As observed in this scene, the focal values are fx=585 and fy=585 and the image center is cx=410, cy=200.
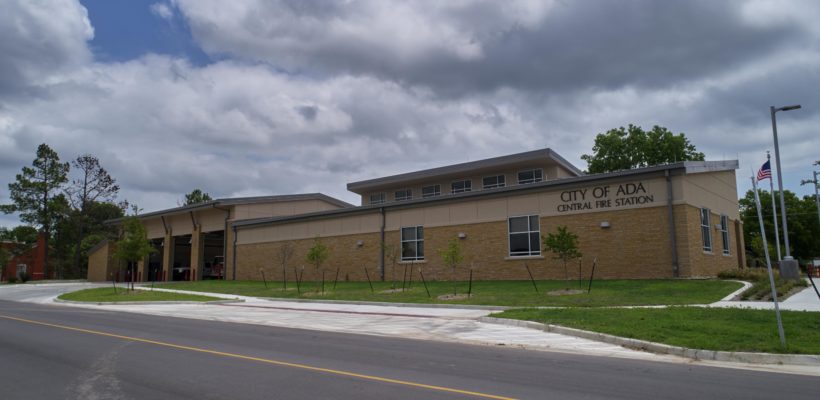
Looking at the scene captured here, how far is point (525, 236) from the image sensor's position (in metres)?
28.3

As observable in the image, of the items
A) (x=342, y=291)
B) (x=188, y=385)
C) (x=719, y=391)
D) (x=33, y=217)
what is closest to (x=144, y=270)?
(x=33, y=217)

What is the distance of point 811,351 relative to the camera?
9.91m

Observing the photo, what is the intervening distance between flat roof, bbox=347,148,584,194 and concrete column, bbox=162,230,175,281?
17245 mm

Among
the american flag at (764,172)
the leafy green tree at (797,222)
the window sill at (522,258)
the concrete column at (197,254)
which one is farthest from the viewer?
the leafy green tree at (797,222)

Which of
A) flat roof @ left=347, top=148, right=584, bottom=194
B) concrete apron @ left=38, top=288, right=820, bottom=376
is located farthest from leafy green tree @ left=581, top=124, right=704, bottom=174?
concrete apron @ left=38, top=288, right=820, bottom=376

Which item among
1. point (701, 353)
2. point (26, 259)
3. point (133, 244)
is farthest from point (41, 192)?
point (701, 353)

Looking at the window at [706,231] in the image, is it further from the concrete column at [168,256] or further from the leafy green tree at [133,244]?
the concrete column at [168,256]

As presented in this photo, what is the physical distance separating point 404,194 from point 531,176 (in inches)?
A: 414

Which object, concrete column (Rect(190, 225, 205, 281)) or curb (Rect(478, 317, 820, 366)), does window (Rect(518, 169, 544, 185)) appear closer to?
curb (Rect(478, 317, 820, 366))

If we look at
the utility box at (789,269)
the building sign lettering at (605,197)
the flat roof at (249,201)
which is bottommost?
the utility box at (789,269)

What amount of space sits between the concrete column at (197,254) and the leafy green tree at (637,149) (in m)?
34.5

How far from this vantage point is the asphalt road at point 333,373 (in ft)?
24.3

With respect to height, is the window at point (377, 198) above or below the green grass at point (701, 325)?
above

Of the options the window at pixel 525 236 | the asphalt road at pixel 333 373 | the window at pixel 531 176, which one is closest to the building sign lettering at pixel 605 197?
the window at pixel 525 236
